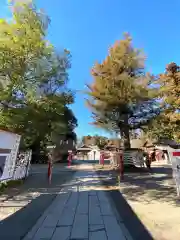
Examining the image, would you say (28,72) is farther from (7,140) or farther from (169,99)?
(169,99)

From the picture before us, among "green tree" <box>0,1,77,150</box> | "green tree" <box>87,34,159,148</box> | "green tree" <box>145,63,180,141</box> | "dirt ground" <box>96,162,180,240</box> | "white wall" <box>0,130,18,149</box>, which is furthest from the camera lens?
"green tree" <box>145,63,180,141</box>

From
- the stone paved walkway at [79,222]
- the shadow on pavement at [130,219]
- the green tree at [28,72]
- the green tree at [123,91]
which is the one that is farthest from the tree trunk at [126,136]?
the stone paved walkway at [79,222]

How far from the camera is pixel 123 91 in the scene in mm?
16250

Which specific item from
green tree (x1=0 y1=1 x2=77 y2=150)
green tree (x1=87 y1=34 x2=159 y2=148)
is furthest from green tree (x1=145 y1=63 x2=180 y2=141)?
green tree (x1=0 y1=1 x2=77 y2=150)

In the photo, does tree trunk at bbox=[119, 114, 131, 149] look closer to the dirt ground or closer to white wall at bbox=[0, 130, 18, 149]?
the dirt ground

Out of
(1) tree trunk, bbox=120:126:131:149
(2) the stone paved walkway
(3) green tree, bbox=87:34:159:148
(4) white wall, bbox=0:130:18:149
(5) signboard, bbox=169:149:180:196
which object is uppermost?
(3) green tree, bbox=87:34:159:148

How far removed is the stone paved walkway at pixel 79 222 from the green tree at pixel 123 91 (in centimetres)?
1056

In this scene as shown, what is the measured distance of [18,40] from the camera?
8.04 metres

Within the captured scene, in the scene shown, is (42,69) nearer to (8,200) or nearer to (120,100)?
(8,200)

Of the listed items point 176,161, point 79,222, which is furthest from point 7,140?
point 176,161

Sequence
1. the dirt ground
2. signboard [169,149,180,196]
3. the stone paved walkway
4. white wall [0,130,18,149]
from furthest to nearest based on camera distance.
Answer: signboard [169,149,180,196]
white wall [0,130,18,149]
the dirt ground
the stone paved walkway

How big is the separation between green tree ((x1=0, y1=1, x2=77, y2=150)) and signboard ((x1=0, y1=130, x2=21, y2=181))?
3259 millimetres

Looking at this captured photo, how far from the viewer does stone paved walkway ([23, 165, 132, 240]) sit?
389 centimetres

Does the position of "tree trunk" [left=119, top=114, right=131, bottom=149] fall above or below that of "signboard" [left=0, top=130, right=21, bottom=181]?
above
